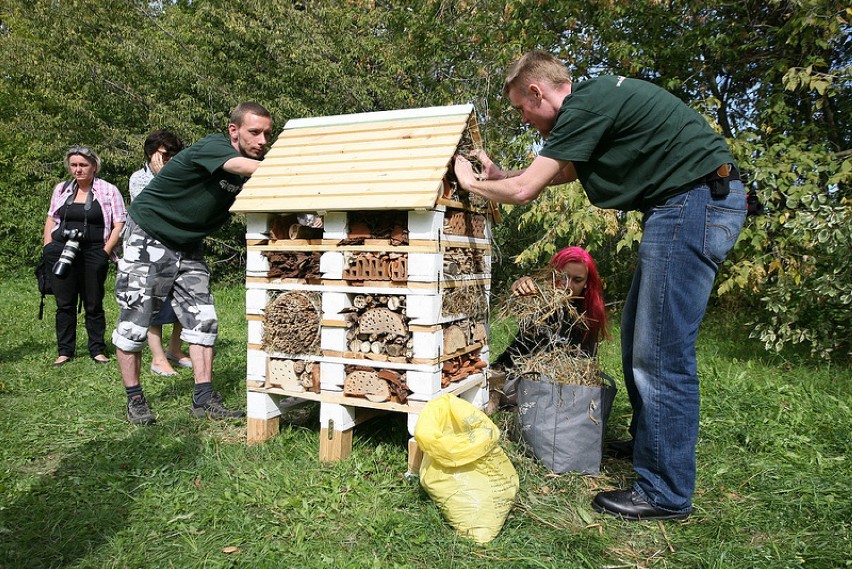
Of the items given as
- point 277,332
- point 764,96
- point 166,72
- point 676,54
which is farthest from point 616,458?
point 166,72

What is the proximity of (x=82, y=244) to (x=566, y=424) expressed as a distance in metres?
5.04

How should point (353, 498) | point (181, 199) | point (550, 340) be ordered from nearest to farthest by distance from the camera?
point (353, 498), point (550, 340), point (181, 199)

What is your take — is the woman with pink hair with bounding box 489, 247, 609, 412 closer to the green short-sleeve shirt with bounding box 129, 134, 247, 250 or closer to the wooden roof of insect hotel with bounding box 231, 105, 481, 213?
the wooden roof of insect hotel with bounding box 231, 105, 481, 213

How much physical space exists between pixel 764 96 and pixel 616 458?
5.61m

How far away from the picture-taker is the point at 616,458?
3473mm

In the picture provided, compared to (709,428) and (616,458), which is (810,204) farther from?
(616,458)

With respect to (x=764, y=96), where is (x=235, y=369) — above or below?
below

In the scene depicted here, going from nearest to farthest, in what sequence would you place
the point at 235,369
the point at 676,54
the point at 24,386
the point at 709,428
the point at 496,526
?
the point at 496,526, the point at 709,428, the point at 24,386, the point at 235,369, the point at 676,54

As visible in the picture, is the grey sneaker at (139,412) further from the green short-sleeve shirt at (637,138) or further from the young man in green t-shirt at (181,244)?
the green short-sleeve shirt at (637,138)

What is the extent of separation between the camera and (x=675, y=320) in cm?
260

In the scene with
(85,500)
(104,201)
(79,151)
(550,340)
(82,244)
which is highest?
(79,151)

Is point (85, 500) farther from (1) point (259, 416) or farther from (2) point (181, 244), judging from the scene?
(2) point (181, 244)

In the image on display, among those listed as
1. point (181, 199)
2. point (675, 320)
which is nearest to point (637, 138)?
point (675, 320)

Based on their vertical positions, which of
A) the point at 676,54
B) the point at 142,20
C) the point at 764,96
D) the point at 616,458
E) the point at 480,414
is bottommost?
the point at 616,458
